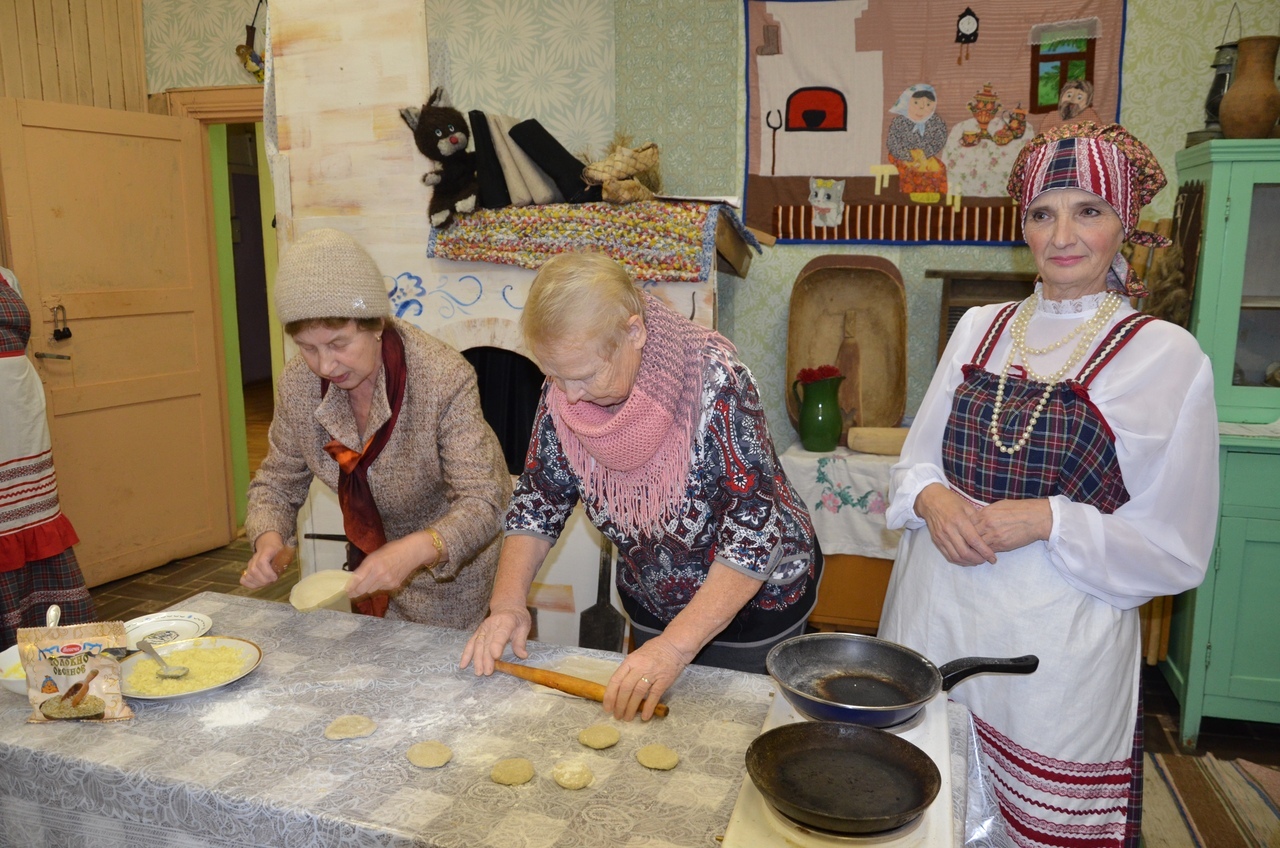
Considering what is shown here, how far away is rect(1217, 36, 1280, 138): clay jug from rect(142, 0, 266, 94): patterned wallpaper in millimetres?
4366

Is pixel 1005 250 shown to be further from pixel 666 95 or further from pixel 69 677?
pixel 69 677

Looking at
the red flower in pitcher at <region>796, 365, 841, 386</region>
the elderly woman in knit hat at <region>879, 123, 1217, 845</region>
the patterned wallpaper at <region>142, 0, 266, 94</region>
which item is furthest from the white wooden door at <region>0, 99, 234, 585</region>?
the elderly woman in knit hat at <region>879, 123, 1217, 845</region>

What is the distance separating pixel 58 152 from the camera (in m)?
4.30

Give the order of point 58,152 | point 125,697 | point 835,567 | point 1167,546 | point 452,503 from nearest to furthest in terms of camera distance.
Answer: point 125,697, point 1167,546, point 452,503, point 835,567, point 58,152

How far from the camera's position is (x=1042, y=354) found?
183 centimetres

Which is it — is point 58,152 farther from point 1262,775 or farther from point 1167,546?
point 1262,775

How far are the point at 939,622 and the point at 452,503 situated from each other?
44.1 inches

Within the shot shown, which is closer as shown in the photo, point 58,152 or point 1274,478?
point 1274,478

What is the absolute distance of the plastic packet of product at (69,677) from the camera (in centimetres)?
151

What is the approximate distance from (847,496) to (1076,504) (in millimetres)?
1962

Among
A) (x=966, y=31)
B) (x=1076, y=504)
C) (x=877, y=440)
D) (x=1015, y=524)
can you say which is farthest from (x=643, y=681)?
(x=966, y=31)

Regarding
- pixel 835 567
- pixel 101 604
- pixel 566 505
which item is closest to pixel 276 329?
pixel 101 604

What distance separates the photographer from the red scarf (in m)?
2.11

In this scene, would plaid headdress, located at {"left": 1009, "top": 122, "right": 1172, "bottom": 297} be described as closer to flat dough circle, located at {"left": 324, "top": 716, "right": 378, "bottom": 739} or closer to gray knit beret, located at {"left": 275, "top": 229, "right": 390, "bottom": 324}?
gray knit beret, located at {"left": 275, "top": 229, "right": 390, "bottom": 324}
